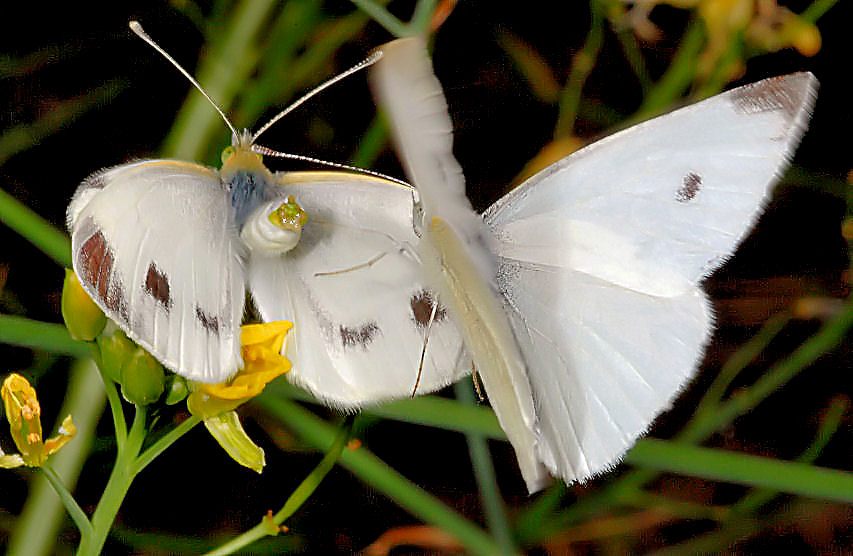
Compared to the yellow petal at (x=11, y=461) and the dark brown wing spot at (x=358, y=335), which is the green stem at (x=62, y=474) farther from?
the dark brown wing spot at (x=358, y=335)

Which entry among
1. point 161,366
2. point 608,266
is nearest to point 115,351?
point 161,366

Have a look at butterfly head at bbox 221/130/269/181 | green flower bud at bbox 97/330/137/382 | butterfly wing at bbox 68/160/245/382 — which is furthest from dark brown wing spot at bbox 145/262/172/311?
butterfly head at bbox 221/130/269/181

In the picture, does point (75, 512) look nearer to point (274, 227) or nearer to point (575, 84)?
point (274, 227)

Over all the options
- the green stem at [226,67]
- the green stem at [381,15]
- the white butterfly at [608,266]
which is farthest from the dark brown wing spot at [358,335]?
the green stem at [226,67]

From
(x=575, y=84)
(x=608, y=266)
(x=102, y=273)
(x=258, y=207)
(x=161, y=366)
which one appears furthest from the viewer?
(x=575, y=84)

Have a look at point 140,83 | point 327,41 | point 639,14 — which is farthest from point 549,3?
point 140,83
